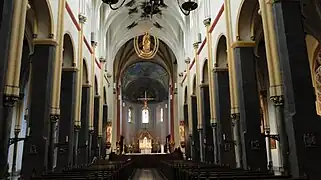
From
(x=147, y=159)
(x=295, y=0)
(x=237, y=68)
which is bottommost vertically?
(x=147, y=159)

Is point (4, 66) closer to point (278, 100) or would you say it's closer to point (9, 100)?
point (9, 100)

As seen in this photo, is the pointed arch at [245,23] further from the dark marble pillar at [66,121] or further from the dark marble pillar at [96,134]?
the dark marble pillar at [96,134]

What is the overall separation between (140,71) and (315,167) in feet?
119

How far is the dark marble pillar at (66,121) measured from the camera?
12026mm

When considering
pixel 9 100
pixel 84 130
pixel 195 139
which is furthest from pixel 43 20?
pixel 195 139

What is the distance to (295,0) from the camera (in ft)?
24.3

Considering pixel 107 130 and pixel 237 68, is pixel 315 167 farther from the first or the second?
pixel 107 130

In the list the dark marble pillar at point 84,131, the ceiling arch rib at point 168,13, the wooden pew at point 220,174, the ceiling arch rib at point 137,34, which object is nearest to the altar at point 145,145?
the ceiling arch rib at point 137,34

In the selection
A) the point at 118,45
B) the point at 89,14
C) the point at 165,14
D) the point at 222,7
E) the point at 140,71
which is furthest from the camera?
the point at 140,71

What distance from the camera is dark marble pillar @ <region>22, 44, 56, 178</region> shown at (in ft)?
30.3

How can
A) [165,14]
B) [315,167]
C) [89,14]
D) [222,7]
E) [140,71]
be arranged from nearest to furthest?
1. [315,167]
2. [222,7]
3. [89,14]
4. [165,14]
5. [140,71]

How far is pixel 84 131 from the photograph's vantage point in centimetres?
1560

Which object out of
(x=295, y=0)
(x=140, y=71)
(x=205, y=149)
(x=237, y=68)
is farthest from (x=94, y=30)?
(x=140, y=71)

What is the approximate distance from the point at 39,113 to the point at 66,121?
117 inches
